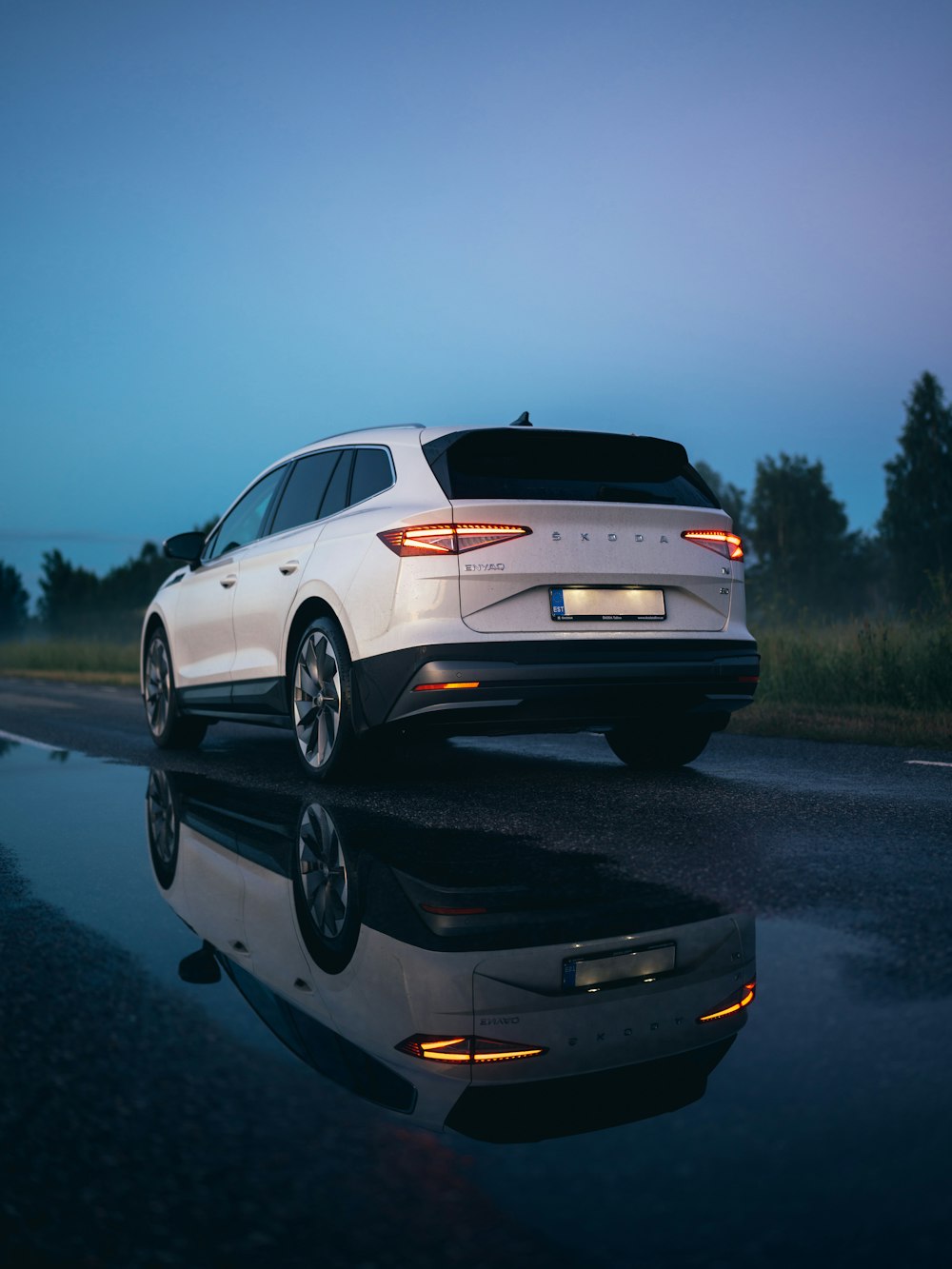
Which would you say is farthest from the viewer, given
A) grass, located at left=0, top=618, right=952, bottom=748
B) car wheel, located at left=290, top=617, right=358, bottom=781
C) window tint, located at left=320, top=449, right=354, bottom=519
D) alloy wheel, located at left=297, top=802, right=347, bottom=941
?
grass, located at left=0, top=618, right=952, bottom=748

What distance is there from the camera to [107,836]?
5605mm

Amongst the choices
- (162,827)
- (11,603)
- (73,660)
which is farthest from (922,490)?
(11,603)

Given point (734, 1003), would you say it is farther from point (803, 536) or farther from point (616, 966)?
point (803, 536)

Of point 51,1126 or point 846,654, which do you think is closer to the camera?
point 51,1126

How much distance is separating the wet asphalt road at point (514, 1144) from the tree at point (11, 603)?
159819 millimetres

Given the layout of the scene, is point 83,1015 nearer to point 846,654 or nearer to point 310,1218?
point 310,1218

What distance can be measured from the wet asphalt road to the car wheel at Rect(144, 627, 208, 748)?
4.58 m

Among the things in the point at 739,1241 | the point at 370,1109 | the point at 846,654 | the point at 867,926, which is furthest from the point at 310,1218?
the point at 846,654

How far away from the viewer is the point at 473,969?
3.29m

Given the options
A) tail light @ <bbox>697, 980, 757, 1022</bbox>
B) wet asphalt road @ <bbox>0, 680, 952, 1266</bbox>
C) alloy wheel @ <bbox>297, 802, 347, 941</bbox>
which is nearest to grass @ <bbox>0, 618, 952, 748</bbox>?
wet asphalt road @ <bbox>0, 680, 952, 1266</bbox>

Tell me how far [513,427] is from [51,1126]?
4858mm

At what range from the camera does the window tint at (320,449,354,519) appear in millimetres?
7453

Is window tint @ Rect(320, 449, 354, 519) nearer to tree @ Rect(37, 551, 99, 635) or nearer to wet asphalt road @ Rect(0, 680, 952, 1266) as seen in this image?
wet asphalt road @ Rect(0, 680, 952, 1266)

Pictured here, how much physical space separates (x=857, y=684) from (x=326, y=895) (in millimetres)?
9381
